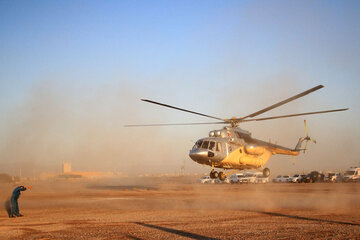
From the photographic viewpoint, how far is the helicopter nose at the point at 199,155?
24212mm

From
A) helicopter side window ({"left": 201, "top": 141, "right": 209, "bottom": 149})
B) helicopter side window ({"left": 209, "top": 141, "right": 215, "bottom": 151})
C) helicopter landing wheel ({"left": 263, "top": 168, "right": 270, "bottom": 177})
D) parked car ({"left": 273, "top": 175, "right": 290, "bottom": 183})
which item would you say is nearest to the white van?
parked car ({"left": 273, "top": 175, "right": 290, "bottom": 183})

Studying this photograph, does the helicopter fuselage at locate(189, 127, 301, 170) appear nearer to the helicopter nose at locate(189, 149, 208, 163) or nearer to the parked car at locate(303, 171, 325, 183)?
the helicopter nose at locate(189, 149, 208, 163)

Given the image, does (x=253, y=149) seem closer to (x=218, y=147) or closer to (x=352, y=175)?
(x=218, y=147)

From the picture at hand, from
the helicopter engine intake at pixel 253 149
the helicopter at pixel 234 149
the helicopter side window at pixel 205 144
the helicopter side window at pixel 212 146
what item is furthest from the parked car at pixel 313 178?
the helicopter side window at pixel 205 144

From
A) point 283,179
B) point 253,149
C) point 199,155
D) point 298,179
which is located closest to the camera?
point 199,155

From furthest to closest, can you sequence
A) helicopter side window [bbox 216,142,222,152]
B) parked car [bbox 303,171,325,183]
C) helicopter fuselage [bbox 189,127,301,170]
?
parked car [bbox 303,171,325,183]
helicopter side window [bbox 216,142,222,152]
helicopter fuselage [bbox 189,127,301,170]

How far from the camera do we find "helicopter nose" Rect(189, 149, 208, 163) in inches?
953

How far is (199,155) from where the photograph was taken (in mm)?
24203

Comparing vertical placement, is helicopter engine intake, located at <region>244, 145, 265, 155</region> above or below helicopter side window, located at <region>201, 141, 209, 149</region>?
below

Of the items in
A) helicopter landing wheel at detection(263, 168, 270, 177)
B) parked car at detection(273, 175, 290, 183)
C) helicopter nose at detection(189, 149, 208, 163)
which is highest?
helicopter nose at detection(189, 149, 208, 163)

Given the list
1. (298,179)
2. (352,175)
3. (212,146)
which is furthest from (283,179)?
(212,146)

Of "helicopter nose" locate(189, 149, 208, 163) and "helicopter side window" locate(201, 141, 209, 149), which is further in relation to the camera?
"helicopter side window" locate(201, 141, 209, 149)

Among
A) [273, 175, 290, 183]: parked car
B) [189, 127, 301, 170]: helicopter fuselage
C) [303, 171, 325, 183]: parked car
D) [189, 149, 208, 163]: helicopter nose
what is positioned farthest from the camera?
[273, 175, 290, 183]: parked car

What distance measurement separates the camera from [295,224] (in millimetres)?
18062
